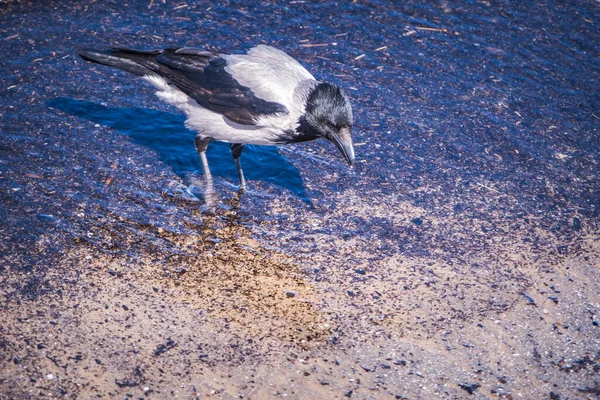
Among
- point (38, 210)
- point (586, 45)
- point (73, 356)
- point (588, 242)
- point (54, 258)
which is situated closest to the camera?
point (73, 356)

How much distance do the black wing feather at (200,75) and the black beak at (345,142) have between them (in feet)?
1.68

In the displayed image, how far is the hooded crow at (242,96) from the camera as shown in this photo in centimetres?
594

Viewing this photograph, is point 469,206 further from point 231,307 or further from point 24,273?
point 24,273

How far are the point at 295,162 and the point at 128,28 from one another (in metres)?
3.13

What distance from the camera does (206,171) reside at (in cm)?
648

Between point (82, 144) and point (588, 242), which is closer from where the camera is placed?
point (588, 242)

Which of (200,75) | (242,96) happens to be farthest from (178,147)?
(242,96)

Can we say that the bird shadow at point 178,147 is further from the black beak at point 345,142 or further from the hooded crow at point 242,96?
the black beak at point 345,142

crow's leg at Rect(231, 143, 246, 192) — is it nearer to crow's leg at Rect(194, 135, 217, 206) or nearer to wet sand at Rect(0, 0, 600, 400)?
wet sand at Rect(0, 0, 600, 400)

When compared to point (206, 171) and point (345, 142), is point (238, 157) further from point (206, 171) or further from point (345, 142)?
point (345, 142)

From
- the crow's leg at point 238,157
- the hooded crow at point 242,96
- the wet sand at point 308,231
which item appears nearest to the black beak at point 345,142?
the hooded crow at point 242,96

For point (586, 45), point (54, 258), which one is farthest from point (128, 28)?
point (586, 45)

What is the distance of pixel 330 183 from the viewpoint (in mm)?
6746

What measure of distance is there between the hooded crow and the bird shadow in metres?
0.32
